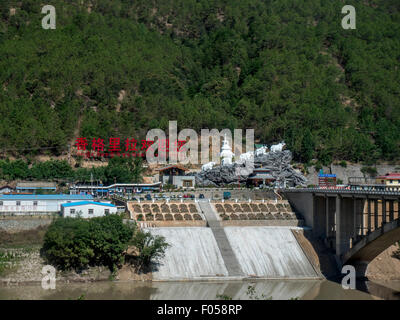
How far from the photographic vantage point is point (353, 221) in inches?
1843

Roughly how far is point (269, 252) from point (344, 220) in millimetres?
5253

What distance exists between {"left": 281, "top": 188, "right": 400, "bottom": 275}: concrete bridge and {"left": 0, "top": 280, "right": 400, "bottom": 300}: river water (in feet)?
7.46

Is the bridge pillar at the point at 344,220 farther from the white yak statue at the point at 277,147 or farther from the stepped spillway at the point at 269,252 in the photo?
the white yak statue at the point at 277,147

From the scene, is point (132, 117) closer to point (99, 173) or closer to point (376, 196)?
point (99, 173)

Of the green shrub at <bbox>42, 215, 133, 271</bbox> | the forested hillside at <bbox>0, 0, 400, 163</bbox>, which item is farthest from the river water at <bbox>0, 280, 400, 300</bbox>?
the forested hillside at <bbox>0, 0, 400, 163</bbox>

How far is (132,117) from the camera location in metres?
84.7

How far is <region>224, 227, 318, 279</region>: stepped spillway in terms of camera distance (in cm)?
4675

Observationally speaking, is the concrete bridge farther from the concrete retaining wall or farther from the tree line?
the tree line

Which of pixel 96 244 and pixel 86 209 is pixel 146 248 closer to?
pixel 96 244

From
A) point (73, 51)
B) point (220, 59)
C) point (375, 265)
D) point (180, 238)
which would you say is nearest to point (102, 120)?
point (73, 51)

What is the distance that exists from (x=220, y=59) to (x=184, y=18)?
56.7 ft

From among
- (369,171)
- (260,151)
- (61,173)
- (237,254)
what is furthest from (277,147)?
(237,254)

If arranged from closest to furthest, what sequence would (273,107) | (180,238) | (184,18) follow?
(180,238), (273,107), (184,18)

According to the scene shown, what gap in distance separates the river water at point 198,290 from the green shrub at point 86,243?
56.7 inches
